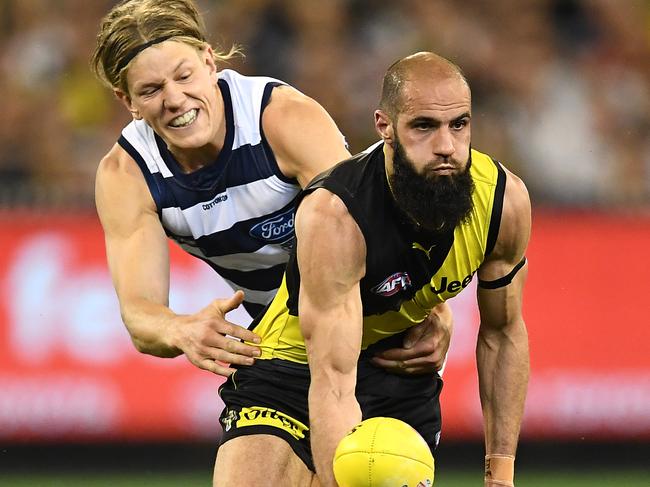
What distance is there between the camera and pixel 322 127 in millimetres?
5406

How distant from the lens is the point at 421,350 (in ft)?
16.8

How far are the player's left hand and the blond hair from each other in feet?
4.86

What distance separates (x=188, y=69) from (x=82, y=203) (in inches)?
139

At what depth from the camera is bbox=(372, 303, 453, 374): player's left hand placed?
5.13 meters

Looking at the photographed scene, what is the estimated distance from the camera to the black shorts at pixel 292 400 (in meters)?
5.07

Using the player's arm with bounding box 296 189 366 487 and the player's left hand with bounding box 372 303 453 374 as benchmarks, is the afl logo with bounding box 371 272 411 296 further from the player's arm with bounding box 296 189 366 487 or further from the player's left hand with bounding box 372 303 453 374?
the player's left hand with bounding box 372 303 453 374

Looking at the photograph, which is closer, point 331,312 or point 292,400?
point 331,312

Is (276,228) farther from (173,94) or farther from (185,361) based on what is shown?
(185,361)

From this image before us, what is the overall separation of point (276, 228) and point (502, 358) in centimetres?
108

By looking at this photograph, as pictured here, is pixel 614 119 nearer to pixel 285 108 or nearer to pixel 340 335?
pixel 285 108

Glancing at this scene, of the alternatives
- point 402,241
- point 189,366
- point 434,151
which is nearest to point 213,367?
point 402,241

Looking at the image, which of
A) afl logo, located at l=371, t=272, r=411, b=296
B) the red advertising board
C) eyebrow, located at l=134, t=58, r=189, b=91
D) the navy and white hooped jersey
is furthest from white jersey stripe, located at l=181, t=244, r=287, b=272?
the red advertising board

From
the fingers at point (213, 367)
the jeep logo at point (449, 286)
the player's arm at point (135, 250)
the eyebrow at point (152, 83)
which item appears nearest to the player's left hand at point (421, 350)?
the jeep logo at point (449, 286)

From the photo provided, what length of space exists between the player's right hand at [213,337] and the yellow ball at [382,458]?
0.82 m
